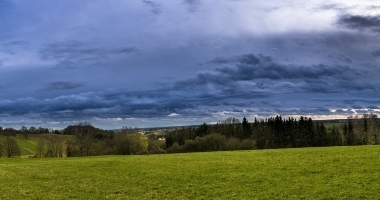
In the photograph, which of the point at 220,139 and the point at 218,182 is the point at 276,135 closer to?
the point at 220,139

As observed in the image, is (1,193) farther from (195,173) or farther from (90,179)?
(195,173)

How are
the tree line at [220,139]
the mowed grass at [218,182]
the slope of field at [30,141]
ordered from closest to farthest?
the mowed grass at [218,182] → the tree line at [220,139] → the slope of field at [30,141]

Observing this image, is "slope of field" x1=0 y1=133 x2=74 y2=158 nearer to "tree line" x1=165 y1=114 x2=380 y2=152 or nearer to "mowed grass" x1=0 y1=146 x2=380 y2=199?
"tree line" x1=165 y1=114 x2=380 y2=152

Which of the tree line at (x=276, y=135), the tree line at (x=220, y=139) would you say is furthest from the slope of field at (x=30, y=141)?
the tree line at (x=276, y=135)

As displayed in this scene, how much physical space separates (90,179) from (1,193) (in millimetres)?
7517

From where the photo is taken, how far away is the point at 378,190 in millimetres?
19000

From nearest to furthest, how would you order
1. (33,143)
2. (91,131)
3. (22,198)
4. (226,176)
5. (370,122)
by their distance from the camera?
(22,198), (226,176), (91,131), (370,122), (33,143)

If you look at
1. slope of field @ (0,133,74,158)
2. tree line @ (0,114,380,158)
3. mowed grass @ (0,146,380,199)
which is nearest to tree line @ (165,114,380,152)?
tree line @ (0,114,380,158)

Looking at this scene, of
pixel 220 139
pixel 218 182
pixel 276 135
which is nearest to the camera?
pixel 218 182

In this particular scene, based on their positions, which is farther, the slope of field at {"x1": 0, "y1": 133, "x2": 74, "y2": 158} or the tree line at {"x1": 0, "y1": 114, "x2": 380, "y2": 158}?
the slope of field at {"x1": 0, "y1": 133, "x2": 74, "y2": 158}

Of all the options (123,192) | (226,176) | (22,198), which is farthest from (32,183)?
(226,176)

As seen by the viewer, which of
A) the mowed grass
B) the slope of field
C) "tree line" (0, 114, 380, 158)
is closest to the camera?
the mowed grass

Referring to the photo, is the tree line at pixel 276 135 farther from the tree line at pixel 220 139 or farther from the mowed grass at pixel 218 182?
the mowed grass at pixel 218 182

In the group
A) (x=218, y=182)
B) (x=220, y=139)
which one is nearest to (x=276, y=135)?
(x=220, y=139)
